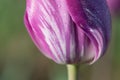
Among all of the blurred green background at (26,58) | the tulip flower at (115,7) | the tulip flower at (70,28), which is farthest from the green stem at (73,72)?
the blurred green background at (26,58)

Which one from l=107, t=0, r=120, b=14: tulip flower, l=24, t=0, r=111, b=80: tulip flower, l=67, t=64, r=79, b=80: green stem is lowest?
l=67, t=64, r=79, b=80: green stem

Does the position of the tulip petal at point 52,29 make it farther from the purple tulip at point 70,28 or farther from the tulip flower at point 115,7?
the tulip flower at point 115,7

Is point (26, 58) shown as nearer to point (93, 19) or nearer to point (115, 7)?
point (115, 7)

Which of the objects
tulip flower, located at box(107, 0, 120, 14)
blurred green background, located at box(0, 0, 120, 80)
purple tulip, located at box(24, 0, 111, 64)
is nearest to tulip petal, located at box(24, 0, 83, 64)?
purple tulip, located at box(24, 0, 111, 64)

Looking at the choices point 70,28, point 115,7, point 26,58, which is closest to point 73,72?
point 70,28

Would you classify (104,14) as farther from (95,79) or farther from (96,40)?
(95,79)

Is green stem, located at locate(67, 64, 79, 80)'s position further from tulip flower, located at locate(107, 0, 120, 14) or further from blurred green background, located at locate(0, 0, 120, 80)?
blurred green background, located at locate(0, 0, 120, 80)
